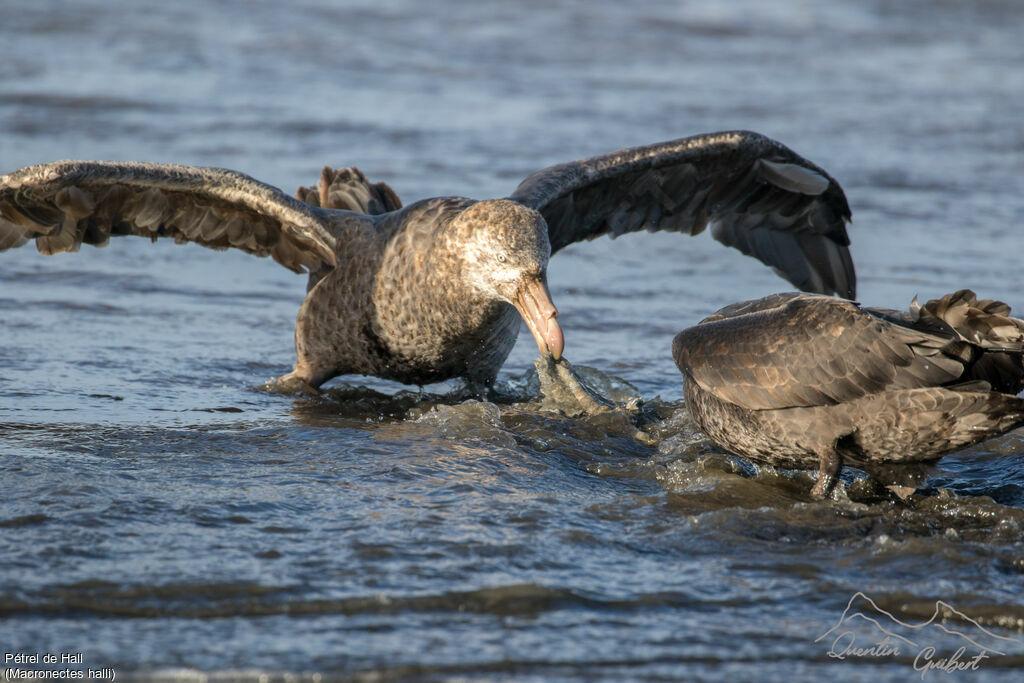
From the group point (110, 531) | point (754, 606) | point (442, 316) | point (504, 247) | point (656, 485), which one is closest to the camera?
point (754, 606)

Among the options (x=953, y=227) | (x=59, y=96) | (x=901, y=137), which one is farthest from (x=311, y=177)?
(x=901, y=137)

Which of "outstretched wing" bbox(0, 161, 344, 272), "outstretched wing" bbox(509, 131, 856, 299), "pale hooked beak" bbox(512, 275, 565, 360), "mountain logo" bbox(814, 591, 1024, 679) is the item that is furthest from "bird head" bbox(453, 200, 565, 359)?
"mountain logo" bbox(814, 591, 1024, 679)

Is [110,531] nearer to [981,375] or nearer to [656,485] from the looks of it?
[656,485]

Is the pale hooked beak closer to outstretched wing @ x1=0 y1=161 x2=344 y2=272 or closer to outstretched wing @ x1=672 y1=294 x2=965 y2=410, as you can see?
outstretched wing @ x1=672 y1=294 x2=965 y2=410

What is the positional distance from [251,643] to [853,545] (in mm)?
2257

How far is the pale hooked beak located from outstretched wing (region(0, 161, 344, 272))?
1318 millimetres

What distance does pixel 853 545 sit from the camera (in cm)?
462

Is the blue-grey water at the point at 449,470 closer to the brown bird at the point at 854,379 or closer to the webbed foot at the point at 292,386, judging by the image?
the webbed foot at the point at 292,386

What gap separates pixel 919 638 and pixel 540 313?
7.98ft

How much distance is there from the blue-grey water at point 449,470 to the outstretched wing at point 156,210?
0.76 m

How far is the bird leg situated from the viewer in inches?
203

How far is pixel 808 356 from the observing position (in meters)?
5.03

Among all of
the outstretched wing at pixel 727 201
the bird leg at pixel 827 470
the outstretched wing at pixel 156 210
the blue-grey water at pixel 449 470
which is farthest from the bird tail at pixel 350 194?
the bird leg at pixel 827 470

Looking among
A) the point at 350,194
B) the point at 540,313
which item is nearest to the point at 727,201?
the point at 350,194
